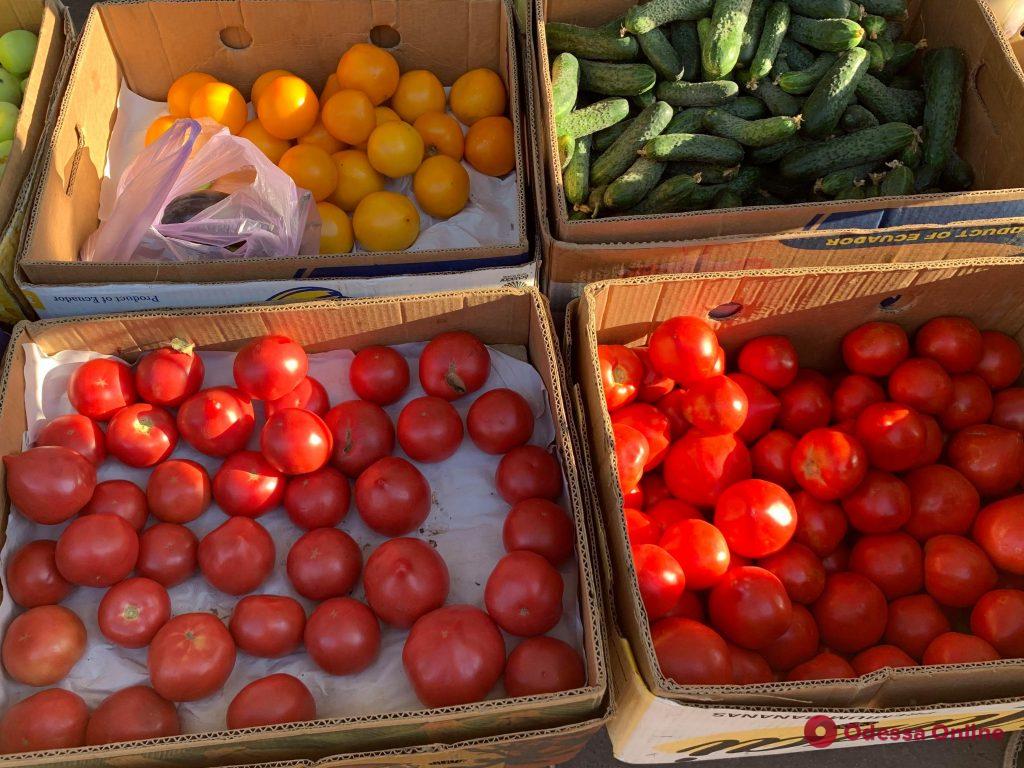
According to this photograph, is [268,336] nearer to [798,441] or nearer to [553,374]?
[553,374]

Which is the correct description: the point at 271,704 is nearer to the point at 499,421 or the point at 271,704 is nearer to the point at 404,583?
the point at 404,583

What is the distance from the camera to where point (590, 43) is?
1.93m

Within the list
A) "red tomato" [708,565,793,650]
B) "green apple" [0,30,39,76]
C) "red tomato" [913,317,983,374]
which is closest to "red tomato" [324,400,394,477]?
"red tomato" [708,565,793,650]

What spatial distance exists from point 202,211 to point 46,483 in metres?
0.66

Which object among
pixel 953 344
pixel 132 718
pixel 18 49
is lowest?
pixel 132 718

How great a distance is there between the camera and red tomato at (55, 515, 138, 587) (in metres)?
1.25

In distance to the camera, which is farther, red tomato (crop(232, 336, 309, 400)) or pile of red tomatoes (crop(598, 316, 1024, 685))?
red tomato (crop(232, 336, 309, 400))

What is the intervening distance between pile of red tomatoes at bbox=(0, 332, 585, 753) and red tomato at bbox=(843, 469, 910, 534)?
573 millimetres

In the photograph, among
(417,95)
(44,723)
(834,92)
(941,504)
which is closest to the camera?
(44,723)

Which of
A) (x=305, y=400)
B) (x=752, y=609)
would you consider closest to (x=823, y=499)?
(x=752, y=609)

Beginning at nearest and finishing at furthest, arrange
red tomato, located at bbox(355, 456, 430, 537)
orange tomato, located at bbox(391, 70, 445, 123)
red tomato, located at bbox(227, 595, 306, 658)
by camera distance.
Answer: red tomato, located at bbox(227, 595, 306, 658) → red tomato, located at bbox(355, 456, 430, 537) → orange tomato, located at bbox(391, 70, 445, 123)

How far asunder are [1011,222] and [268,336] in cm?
161

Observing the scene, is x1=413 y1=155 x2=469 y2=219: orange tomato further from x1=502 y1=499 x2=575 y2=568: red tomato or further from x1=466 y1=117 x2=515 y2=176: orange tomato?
x1=502 y1=499 x2=575 y2=568: red tomato

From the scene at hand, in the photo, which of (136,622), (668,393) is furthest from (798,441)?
(136,622)
